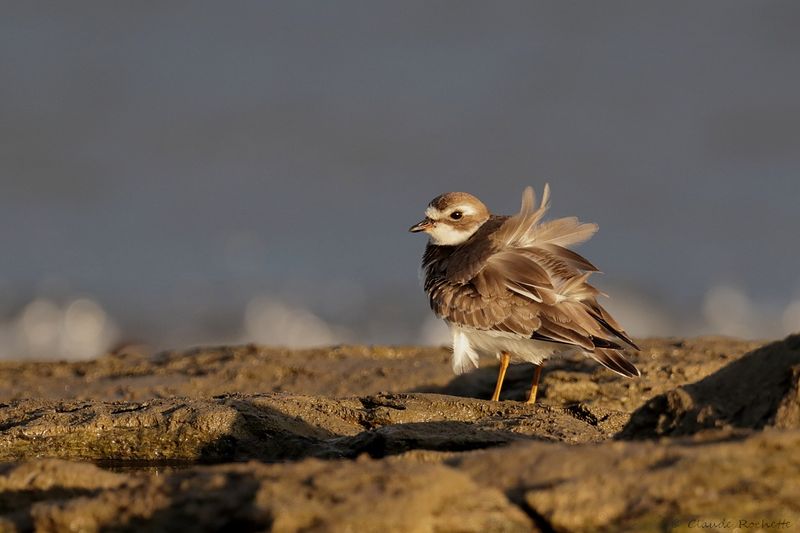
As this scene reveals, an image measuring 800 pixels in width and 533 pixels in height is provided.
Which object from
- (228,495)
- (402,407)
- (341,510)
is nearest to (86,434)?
(402,407)

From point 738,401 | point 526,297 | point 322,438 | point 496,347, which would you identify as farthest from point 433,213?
point 738,401

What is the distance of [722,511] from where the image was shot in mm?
2955

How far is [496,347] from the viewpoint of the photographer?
7523mm

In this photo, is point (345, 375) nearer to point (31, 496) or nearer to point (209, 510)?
point (31, 496)

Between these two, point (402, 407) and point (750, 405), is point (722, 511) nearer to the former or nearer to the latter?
point (750, 405)

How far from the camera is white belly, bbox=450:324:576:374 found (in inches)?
286

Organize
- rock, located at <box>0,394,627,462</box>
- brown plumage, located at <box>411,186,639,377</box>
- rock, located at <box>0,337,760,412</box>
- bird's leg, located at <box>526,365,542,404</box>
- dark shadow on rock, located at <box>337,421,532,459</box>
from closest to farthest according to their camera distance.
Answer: dark shadow on rock, located at <box>337,421,532,459</box>, rock, located at <box>0,394,627,462</box>, brown plumage, located at <box>411,186,639,377</box>, bird's leg, located at <box>526,365,542,404</box>, rock, located at <box>0,337,760,412</box>

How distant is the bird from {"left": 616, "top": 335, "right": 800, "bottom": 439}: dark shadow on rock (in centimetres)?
251

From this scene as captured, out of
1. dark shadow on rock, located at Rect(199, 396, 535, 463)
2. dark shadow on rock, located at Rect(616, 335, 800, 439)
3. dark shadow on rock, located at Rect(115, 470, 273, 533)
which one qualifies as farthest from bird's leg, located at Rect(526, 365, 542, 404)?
dark shadow on rock, located at Rect(115, 470, 273, 533)

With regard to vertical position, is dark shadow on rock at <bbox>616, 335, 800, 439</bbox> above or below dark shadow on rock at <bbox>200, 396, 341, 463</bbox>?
above

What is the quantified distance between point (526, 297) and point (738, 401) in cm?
305

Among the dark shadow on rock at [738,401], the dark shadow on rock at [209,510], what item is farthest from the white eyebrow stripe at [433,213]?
the dark shadow on rock at [209,510]

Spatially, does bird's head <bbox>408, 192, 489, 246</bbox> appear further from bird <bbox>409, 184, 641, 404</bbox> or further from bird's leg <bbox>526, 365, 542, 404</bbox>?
bird's leg <bbox>526, 365, 542, 404</bbox>

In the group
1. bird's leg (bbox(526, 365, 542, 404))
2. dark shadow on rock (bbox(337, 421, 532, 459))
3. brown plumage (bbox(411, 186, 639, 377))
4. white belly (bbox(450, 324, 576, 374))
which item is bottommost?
dark shadow on rock (bbox(337, 421, 532, 459))
